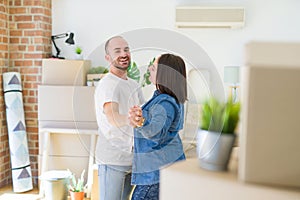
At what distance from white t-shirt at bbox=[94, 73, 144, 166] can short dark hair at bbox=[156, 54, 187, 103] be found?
0.38 ft

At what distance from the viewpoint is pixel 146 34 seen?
1.71m

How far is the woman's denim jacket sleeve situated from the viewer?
154 cm

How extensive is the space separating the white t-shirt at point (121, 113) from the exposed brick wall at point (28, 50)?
2.74m

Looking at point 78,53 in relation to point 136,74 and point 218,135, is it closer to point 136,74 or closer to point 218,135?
point 136,74

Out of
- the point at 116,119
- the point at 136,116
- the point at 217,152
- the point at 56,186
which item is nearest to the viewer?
the point at 217,152

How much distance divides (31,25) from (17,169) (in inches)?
58.6

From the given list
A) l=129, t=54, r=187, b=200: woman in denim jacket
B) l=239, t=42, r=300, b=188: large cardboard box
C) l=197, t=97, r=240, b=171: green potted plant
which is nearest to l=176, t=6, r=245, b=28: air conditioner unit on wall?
l=129, t=54, r=187, b=200: woman in denim jacket

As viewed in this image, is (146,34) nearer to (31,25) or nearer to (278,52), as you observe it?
(278,52)

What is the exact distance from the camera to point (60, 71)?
13.6ft

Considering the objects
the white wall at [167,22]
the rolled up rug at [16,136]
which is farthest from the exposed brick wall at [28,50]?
the white wall at [167,22]

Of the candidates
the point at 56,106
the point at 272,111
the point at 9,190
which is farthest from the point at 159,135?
the point at 9,190

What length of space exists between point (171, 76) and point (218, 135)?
79cm

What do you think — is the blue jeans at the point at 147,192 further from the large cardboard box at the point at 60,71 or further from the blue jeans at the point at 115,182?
the large cardboard box at the point at 60,71

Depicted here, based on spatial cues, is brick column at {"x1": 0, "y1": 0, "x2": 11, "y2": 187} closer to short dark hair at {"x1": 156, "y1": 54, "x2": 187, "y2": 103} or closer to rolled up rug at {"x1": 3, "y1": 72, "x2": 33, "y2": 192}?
rolled up rug at {"x1": 3, "y1": 72, "x2": 33, "y2": 192}
